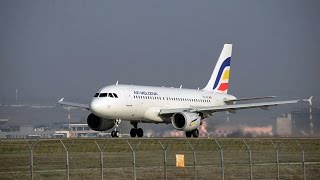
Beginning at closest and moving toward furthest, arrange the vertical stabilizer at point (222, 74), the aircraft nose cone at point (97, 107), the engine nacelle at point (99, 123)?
the aircraft nose cone at point (97, 107)
the engine nacelle at point (99, 123)
the vertical stabilizer at point (222, 74)

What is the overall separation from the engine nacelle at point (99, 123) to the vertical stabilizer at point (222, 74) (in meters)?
14.8

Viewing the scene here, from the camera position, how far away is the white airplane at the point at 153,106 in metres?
72.6

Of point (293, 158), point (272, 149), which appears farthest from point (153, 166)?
point (272, 149)

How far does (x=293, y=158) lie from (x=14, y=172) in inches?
769

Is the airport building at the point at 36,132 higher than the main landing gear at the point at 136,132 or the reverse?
higher

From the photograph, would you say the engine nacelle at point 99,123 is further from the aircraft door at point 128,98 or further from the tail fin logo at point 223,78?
the tail fin logo at point 223,78

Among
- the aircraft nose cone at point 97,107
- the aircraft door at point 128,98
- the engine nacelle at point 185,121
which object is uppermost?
the aircraft door at point 128,98

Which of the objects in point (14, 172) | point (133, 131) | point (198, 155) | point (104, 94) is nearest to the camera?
point (14, 172)

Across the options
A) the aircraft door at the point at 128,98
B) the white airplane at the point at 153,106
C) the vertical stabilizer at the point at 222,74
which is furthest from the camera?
the vertical stabilizer at the point at 222,74

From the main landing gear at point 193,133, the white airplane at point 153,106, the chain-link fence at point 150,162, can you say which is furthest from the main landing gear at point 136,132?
the chain-link fence at point 150,162

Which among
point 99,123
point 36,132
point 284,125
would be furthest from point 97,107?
point 36,132

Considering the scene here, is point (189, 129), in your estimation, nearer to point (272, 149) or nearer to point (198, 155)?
point (272, 149)

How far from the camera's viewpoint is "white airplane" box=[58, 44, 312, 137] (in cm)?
7262

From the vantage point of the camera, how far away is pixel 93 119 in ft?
257
